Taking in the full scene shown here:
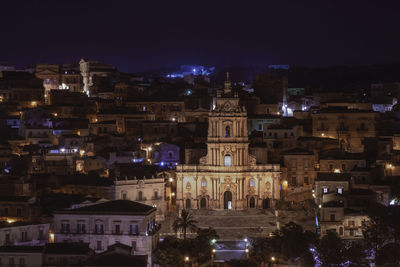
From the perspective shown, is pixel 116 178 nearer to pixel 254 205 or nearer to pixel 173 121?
pixel 254 205

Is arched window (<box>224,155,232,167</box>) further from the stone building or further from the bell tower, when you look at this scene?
the stone building

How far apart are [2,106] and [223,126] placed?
2970cm

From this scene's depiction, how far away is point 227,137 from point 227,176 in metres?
3.70

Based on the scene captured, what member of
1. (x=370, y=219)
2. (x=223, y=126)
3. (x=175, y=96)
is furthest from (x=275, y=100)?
(x=370, y=219)

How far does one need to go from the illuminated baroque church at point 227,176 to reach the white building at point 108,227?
16.1 metres

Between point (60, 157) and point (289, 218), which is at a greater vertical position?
point (60, 157)

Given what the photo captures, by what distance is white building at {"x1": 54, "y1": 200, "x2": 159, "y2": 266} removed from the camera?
60375 mm

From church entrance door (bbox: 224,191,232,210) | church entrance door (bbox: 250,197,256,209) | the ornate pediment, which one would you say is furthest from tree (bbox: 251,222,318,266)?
the ornate pediment

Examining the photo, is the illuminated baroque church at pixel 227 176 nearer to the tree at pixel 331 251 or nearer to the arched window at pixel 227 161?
the arched window at pixel 227 161

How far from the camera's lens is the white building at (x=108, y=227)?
198 feet

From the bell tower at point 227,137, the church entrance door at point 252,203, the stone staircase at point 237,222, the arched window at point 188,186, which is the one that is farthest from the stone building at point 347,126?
the arched window at point 188,186

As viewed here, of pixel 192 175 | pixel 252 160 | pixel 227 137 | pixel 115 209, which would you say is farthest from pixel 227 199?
pixel 115 209

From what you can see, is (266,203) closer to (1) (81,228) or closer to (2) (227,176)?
(2) (227,176)

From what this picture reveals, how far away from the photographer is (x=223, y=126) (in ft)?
258
